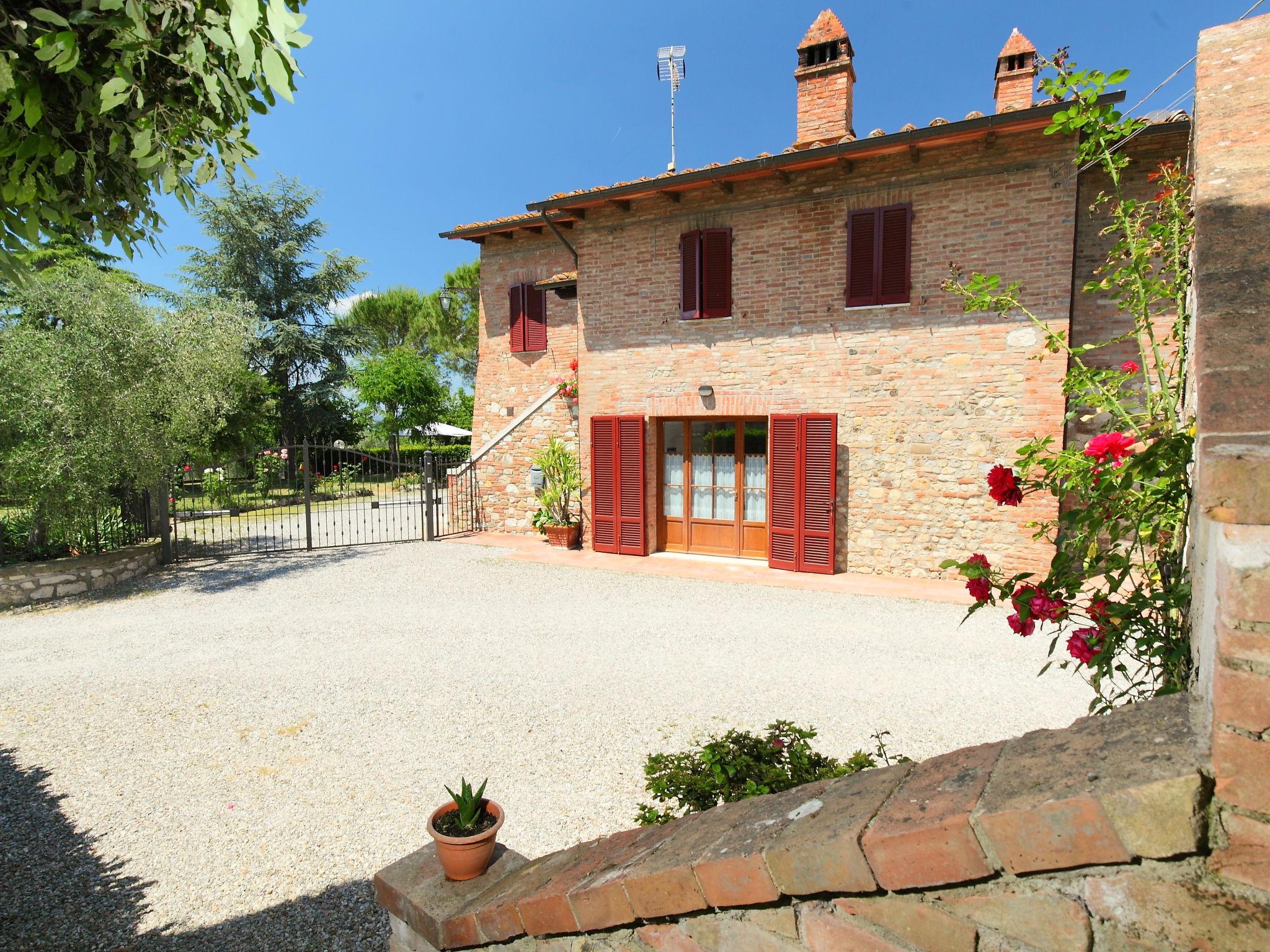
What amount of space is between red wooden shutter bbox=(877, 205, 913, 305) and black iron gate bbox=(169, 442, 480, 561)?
790 cm

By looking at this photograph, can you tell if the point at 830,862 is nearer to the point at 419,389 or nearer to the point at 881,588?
the point at 881,588

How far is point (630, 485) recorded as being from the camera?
10.4 m

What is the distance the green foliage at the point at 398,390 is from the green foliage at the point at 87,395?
14058mm

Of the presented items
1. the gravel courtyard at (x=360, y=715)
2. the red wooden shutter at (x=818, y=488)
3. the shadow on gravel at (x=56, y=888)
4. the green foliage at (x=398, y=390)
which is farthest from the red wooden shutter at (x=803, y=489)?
the green foliage at (x=398, y=390)

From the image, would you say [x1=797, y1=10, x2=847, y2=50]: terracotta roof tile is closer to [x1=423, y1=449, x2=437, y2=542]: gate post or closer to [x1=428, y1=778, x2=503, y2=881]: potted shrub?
[x1=423, y1=449, x2=437, y2=542]: gate post

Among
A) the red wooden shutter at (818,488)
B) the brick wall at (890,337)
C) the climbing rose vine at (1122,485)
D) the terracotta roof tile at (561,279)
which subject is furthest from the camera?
the terracotta roof tile at (561,279)

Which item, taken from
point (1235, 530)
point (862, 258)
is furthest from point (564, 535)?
point (1235, 530)

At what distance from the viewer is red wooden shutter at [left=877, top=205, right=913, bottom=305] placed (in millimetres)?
8453

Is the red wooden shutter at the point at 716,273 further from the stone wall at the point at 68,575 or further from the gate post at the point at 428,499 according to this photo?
the stone wall at the point at 68,575

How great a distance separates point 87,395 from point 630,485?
23.1 ft

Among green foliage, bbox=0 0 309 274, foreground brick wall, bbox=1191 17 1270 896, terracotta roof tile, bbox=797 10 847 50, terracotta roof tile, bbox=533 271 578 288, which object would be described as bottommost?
foreground brick wall, bbox=1191 17 1270 896

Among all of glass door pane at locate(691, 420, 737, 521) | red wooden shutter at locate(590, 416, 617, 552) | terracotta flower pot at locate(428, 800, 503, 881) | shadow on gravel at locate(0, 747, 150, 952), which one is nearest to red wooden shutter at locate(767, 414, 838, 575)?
glass door pane at locate(691, 420, 737, 521)

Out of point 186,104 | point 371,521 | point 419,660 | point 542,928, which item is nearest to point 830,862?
point 542,928

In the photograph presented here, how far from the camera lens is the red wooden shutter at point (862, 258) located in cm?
862
